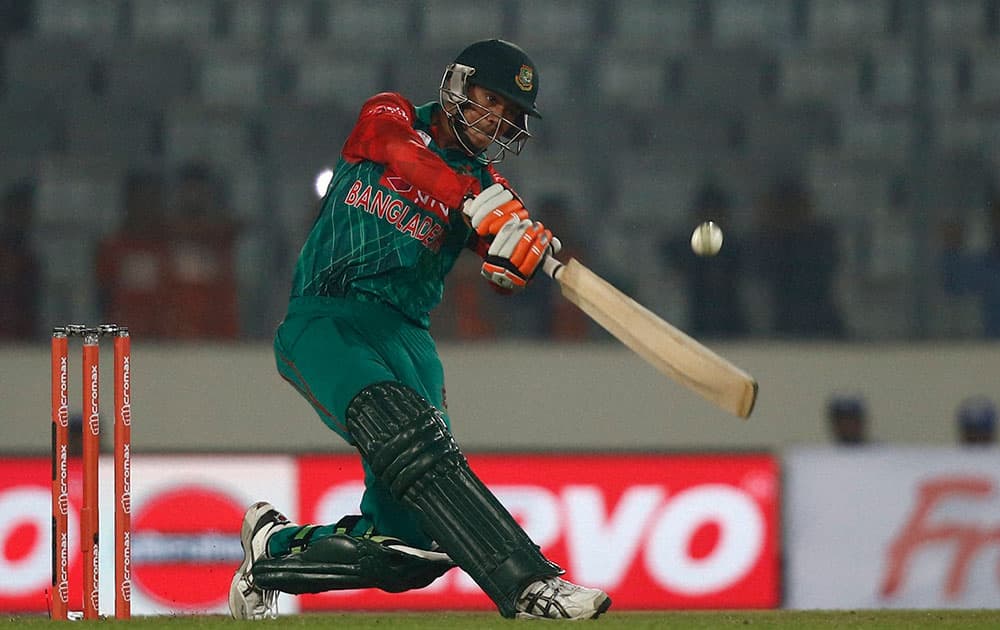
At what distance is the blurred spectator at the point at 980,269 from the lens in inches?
294

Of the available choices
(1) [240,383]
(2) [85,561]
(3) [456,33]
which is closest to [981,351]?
(3) [456,33]

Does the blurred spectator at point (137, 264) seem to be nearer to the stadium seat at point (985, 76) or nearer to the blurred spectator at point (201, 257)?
the blurred spectator at point (201, 257)

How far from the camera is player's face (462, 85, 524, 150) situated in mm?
3781

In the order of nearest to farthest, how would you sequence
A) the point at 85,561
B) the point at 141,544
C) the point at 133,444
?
the point at 85,561 → the point at 141,544 → the point at 133,444

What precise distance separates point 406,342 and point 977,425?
3.88 m

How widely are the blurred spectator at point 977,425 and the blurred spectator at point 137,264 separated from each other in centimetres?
344

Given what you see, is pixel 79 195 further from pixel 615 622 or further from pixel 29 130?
pixel 615 622

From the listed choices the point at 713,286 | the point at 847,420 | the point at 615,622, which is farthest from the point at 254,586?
the point at 713,286

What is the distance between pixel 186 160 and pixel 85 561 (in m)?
Answer: 4.10

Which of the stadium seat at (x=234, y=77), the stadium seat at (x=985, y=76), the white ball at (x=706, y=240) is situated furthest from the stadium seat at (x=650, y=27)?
the white ball at (x=706, y=240)

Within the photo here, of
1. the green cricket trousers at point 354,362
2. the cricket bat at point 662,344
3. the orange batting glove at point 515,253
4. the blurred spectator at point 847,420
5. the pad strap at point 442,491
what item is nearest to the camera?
the cricket bat at point 662,344

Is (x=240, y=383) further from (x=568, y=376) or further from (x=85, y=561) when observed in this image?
(x=85, y=561)

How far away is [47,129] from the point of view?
7598 millimetres

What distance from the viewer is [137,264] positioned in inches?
294
